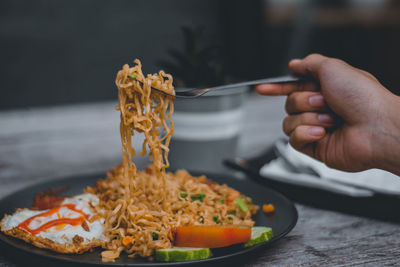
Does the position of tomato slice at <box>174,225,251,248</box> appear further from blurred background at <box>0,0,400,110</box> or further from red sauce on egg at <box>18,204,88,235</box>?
blurred background at <box>0,0,400,110</box>

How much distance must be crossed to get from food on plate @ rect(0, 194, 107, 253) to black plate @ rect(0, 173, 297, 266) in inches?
0.9

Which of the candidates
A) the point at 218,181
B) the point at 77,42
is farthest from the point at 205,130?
the point at 77,42

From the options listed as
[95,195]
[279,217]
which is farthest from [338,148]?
[95,195]

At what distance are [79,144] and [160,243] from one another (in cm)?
177

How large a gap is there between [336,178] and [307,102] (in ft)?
1.13

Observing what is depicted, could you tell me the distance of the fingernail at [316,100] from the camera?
1705 millimetres

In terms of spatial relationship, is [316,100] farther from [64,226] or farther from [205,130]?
[64,226]

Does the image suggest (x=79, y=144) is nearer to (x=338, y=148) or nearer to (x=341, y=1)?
(x=338, y=148)

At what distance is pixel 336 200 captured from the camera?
1.74 meters

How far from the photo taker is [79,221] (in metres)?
1.37

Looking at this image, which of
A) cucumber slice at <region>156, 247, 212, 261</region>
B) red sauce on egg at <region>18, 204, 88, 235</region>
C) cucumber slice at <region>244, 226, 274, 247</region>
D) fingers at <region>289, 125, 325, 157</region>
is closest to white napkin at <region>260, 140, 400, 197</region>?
fingers at <region>289, 125, 325, 157</region>

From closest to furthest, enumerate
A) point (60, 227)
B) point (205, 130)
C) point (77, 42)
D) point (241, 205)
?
1. point (60, 227)
2. point (241, 205)
3. point (205, 130)
4. point (77, 42)

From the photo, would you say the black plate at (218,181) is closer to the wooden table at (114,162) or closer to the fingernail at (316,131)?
the wooden table at (114,162)

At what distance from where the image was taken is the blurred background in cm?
466
